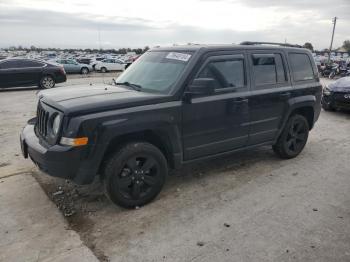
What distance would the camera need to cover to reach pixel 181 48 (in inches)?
193

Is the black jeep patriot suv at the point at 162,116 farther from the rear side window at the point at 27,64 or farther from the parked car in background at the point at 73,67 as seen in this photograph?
the parked car in background at the point at 73,67

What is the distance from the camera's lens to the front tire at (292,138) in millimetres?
5949

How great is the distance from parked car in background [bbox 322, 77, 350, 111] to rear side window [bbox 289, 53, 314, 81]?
4.71 m

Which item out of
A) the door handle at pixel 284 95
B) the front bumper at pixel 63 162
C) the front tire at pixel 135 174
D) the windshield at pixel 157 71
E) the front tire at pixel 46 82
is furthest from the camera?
the front tire at pixel 46 82

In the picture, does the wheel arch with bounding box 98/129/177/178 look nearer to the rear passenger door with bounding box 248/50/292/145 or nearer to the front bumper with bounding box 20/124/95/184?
the front bumper with bounding box 20/124/95/184

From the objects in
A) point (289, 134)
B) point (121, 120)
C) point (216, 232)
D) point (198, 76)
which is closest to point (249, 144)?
point (289, 134)

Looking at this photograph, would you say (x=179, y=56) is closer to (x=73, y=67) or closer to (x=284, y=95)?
(x=284, y=95)

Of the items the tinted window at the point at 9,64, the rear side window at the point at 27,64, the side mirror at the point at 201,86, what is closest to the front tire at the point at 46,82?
the rear side window at the point at 27,64

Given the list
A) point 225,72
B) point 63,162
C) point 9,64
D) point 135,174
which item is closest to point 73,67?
point 9,64

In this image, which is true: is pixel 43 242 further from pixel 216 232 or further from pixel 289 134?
pixel 289 134

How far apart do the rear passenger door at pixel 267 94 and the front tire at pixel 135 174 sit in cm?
168

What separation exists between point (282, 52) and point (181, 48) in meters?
1.81

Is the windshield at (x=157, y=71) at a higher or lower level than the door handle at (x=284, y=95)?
higher

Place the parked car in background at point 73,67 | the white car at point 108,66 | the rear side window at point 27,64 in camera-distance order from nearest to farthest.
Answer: the rear side window at point 27,64, the parked car in background at point 73,67, the white car at point 108,66
